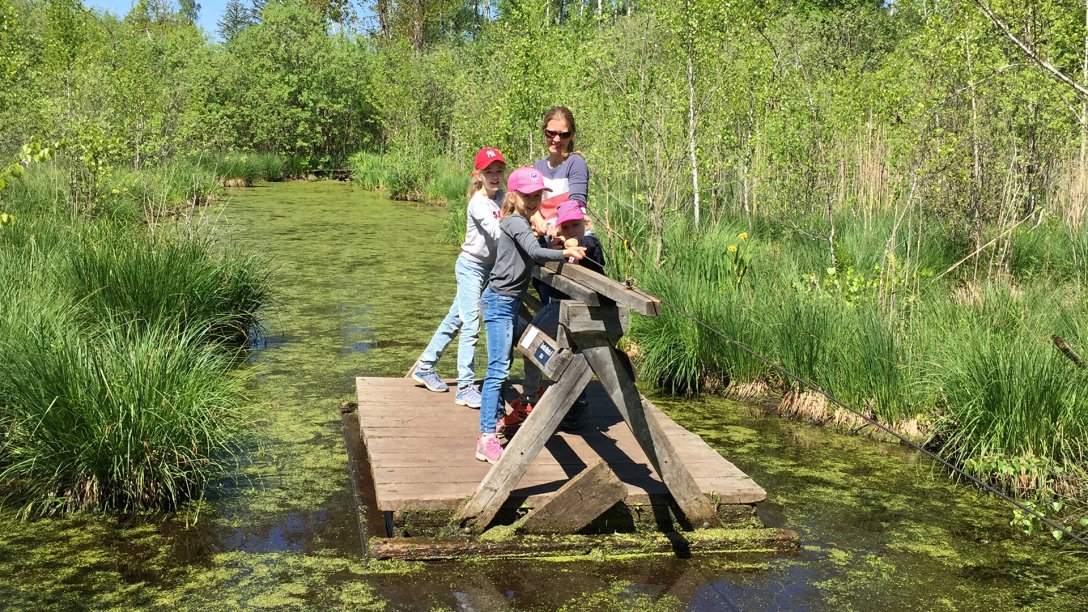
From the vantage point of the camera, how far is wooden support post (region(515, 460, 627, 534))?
4.34 metres

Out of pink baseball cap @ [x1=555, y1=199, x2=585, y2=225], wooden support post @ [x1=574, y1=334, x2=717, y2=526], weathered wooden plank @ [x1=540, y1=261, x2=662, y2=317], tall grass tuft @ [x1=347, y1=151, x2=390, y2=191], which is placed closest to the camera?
weathered wooden plank @ [x1=540, y1=261, x2=662, y2=317]

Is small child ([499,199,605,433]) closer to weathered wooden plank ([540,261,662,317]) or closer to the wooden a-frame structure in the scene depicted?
weathered wooden plank ([540,261,662,317])

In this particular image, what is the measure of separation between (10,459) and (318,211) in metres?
13.9

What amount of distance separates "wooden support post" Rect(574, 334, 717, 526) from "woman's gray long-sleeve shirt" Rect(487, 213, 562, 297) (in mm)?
534

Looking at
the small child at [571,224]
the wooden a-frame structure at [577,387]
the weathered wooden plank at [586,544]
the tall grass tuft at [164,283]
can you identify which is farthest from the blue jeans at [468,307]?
the tall grass tuft at [164,283]

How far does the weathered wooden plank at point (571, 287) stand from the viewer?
13.5ft

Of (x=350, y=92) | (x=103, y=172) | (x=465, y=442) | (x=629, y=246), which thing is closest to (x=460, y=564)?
(x=465, y=442)

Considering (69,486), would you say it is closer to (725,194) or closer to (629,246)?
(629,246)

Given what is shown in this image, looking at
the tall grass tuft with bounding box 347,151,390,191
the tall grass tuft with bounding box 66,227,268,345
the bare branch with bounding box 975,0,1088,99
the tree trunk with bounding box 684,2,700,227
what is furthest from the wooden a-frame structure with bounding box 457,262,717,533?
the tall grass tuft with bounding box 347,151,390,191

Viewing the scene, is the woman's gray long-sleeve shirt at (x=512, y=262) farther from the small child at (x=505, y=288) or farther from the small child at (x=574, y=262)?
the small child at (x=574, y=262)

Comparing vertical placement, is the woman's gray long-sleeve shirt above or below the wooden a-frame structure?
above

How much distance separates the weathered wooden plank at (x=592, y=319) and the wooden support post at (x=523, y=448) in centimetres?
17

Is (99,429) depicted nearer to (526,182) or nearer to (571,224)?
(526,182)

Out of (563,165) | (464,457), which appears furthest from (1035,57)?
(464,457)
